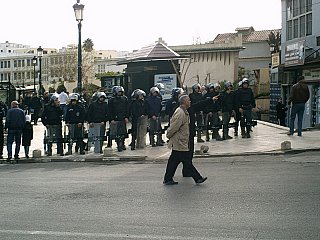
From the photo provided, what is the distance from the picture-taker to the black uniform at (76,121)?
17516 millimetres

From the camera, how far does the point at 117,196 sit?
9.77m

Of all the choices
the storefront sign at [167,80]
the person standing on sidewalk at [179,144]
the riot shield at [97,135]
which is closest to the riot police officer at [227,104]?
the riot shield at [97,135]

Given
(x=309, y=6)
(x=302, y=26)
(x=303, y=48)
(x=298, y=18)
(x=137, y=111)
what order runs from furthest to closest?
1. (x=298, y=18)
2. (x=302, y=26)
3. (x=309, y=6)
4. (x=303, y=48)
5. (x=137, y=111)

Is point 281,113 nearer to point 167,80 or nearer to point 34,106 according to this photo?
point 167,80

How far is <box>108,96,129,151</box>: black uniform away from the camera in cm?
1728

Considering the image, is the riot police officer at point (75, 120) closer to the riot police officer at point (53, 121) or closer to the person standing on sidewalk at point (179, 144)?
the riot police officer at point (53, 121)

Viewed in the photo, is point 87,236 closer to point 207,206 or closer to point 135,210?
point 135,210

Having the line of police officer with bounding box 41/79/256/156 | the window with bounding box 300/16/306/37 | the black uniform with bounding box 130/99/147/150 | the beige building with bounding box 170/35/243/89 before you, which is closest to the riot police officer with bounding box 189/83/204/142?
the line of police officer with bounding box 41/79/256/156

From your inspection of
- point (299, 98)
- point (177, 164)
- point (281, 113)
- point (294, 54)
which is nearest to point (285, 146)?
Result: point (299, 98)

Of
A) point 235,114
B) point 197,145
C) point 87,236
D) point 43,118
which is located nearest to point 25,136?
point 43,118

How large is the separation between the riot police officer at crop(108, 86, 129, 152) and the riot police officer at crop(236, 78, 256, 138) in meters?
3.65

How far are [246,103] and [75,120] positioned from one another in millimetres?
5475

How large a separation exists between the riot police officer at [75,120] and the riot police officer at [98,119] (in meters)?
0.34

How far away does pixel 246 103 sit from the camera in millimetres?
17922
